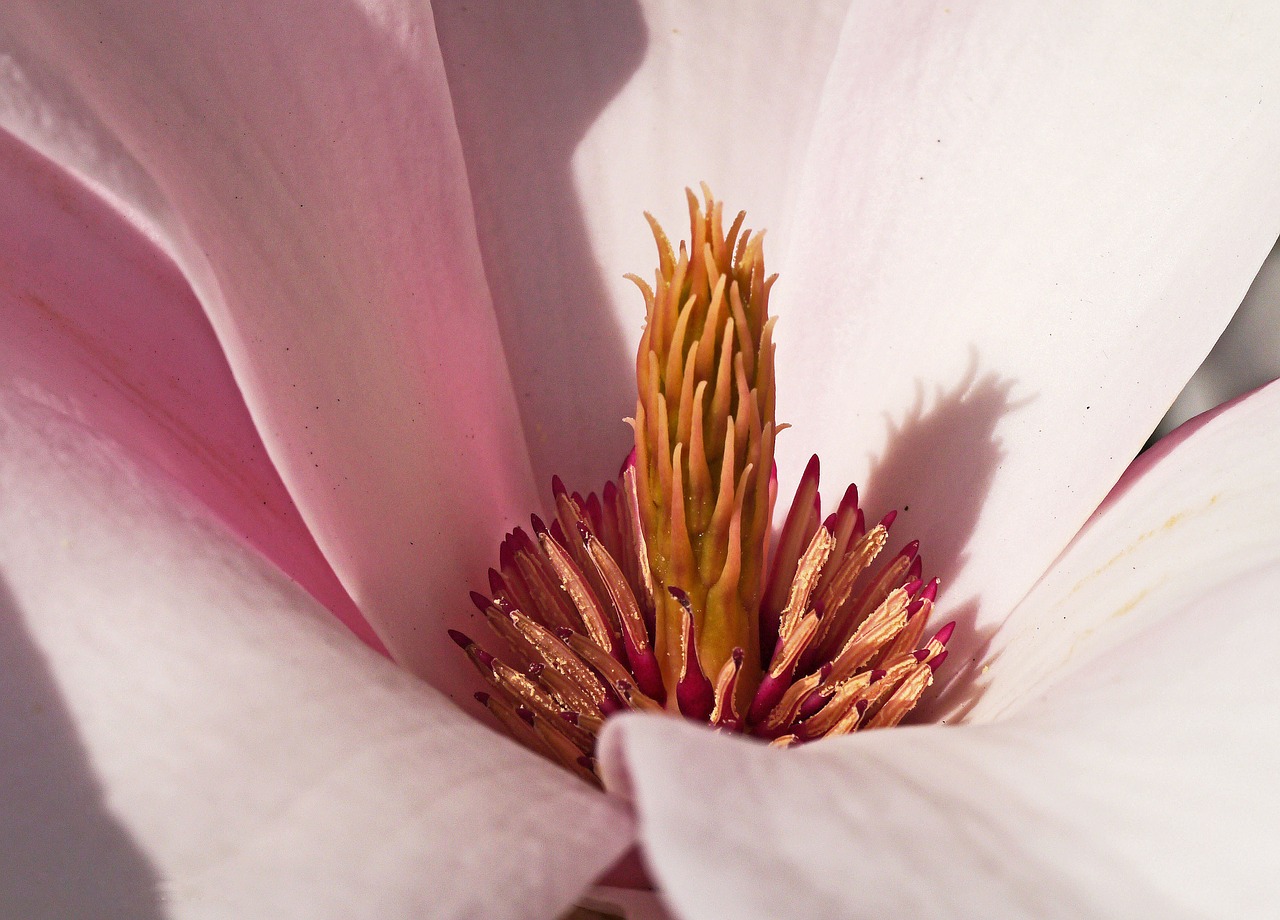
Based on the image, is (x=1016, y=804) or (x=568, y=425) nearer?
(x=1016, y=804)

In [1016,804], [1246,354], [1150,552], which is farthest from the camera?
[1246,354]

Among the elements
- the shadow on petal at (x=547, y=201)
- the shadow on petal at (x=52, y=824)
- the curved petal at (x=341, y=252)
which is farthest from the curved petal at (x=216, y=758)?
the shadow on petal at (x=547, y=201)

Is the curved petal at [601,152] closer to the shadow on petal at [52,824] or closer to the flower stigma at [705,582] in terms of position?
the flower stigma at [705,582]

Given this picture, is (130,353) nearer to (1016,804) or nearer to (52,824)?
(52,824)

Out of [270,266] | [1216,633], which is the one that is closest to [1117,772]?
[1216,633]

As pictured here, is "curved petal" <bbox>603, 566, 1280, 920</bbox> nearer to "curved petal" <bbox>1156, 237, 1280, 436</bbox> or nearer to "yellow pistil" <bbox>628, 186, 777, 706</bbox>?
"yellow pistil" <bbox>628, 186, 777, 706</bbox>

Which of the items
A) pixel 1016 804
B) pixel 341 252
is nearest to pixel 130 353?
pixel 341 252
